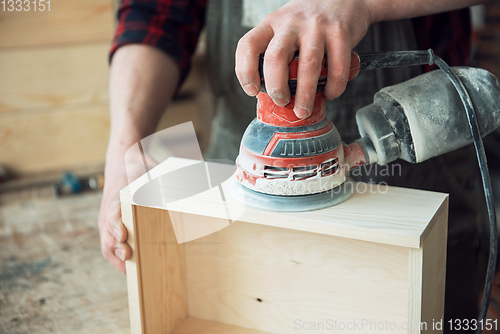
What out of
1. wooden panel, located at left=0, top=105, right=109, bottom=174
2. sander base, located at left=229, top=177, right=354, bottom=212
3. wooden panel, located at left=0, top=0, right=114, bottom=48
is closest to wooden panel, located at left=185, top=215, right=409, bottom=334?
sander base, located at left=229, top=177, right=354, bottom=212

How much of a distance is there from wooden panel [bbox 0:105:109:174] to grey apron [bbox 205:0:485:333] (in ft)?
3.15

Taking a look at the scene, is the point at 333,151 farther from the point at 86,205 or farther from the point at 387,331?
the point at 86,205

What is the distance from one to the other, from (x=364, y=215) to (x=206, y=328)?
465 mm

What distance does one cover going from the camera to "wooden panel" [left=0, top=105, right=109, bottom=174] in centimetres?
180

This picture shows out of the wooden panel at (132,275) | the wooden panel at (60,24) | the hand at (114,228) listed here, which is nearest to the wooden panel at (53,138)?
the wooden panel at (60,24)

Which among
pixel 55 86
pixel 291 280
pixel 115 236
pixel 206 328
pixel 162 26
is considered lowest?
pixel 206 328

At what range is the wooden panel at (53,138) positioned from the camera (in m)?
1.80

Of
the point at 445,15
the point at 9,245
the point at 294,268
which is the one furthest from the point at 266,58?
the point at 9,245

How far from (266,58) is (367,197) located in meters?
0.28

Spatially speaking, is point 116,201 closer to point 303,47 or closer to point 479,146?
point 303,47

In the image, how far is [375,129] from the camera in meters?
0.66

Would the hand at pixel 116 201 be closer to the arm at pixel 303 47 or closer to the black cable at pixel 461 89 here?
the arm at pixel 303 47

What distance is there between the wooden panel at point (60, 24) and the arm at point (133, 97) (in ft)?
2.67

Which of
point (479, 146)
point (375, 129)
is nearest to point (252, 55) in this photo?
point (375, 129)
